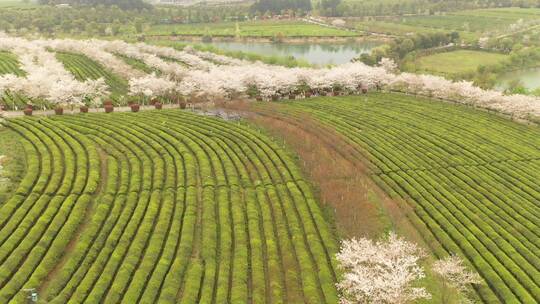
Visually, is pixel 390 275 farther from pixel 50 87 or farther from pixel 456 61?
pixel 456 61

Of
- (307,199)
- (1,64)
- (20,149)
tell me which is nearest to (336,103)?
(307,199)

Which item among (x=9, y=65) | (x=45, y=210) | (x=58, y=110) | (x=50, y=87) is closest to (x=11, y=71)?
(x=9, y=65)

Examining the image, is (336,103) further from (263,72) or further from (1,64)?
(1,64)

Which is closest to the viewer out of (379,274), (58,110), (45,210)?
(379,274)

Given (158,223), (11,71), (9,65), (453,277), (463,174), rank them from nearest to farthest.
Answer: (453,277), (158,223), (463,174), (11,71), (9,65)

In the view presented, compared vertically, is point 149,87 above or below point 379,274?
above

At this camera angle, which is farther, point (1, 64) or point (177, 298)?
point (1, 64)

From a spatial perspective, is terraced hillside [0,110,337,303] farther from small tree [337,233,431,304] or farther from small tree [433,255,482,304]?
small tree [433,255,482,304]

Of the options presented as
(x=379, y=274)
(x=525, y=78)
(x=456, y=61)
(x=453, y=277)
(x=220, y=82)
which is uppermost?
(x=220, y=82)
